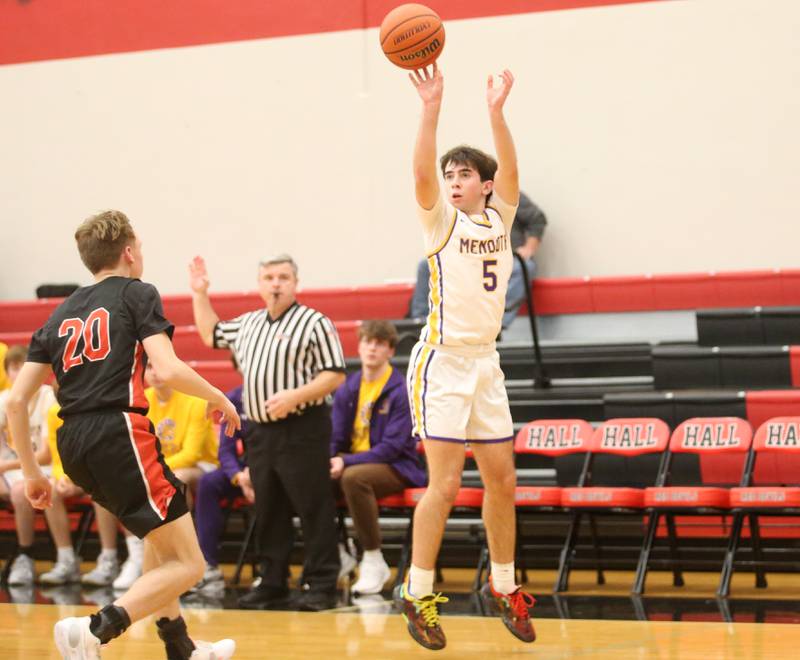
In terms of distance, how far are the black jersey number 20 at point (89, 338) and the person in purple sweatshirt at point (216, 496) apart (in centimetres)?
271

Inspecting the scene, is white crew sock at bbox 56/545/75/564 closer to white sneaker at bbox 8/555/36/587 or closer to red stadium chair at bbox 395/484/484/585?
white sneaker at bbox 8/555/36/587

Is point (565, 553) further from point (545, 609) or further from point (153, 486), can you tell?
point (153, 486)

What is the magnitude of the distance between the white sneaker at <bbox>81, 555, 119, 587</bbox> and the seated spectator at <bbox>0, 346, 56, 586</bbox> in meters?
0.38

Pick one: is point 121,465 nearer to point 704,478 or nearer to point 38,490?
point 38,490

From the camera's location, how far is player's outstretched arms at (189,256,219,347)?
21.3 ft

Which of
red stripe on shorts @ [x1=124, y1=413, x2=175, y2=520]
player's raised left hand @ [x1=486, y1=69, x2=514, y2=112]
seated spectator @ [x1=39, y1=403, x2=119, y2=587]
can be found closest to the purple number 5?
player's raised left hand @ [x1=486, y1=69, x2=514, y2=112]

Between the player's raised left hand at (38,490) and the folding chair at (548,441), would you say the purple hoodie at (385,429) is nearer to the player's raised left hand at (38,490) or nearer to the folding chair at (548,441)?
the folding chair at (548,441)

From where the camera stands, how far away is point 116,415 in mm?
4145

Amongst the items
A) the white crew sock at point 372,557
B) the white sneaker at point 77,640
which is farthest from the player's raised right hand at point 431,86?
the white crew sock at point 372,557

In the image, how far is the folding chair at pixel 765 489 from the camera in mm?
5992

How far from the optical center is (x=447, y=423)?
4801 millimetres

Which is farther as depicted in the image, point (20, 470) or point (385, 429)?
point (20, 470)

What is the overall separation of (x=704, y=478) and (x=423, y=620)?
272cm

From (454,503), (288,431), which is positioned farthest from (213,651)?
(454,503)
